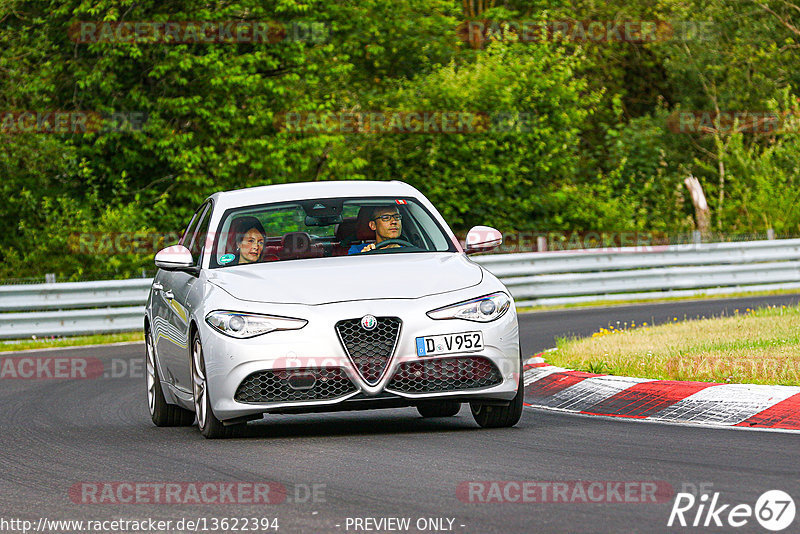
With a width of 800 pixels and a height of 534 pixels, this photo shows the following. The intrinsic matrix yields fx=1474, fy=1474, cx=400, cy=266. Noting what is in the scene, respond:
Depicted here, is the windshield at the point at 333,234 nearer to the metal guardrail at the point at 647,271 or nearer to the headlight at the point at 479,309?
the headlight at the point at 479,309

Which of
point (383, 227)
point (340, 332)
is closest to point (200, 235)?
point (383, 227)

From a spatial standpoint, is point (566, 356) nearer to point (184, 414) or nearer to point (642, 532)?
point (184, 414)

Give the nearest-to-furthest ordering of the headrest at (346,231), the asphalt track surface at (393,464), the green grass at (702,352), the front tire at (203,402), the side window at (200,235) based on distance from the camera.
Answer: the asphalt track surface at (393,464) < the front tire at (203,402) < the headrest at (346,231) < the green grass at (702,352) < the side window at (200,235)

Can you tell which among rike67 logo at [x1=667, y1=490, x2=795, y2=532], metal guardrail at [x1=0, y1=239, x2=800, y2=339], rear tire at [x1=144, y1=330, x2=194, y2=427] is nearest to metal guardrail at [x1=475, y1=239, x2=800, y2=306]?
metal guardrail at [x1=0, y1=239, x2=800, y2=339]

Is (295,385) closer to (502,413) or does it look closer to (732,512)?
(502,413)

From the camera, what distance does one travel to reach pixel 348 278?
8.87 metres

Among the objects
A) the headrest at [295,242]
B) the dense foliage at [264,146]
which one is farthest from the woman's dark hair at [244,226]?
the dense foliage at [264,146]

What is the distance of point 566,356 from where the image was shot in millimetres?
12242

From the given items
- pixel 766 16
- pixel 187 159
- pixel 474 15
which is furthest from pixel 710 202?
pixel 474 15

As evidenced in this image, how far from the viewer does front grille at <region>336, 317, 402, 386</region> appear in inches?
335

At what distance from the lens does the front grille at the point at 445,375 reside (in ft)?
28.1

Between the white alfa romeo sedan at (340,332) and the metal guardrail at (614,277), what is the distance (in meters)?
12.1

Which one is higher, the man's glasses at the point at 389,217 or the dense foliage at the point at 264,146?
the man's glasses at the point at 389,217

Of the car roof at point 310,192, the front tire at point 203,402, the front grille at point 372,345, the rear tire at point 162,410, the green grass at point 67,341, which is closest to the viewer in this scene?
the front grille at point 372,345
